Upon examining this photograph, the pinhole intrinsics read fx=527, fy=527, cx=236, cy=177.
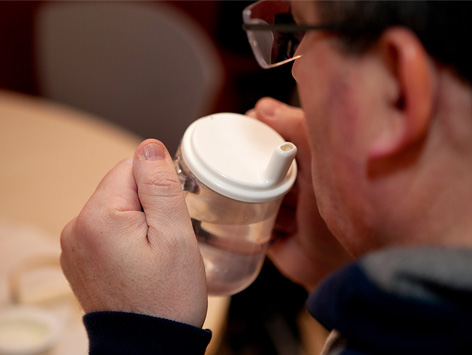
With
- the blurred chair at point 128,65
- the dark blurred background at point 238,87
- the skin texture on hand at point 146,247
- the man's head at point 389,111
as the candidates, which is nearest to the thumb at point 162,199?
the skin texture on hand at point 146,247

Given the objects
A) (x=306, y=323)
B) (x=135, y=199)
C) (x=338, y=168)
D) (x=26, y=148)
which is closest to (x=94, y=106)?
(x=26, y=148)

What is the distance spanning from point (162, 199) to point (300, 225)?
0.26 m

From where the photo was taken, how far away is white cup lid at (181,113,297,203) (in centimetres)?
55

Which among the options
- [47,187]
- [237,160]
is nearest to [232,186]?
[237,160]

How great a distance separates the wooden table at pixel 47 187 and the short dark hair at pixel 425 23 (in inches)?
19.7

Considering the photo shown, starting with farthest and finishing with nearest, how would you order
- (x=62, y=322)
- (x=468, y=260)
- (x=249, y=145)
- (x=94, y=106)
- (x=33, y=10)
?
(x=33, y=10)
(x=94, y=106)
(x=62, y=322)
(x=249, y=145)
(x=468, y=260)

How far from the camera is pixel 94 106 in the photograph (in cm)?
170

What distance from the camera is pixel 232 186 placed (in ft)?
1.81

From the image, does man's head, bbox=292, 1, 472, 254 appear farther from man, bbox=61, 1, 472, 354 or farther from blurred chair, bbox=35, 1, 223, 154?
blurred chair, bbox=35, 1, 223, 154

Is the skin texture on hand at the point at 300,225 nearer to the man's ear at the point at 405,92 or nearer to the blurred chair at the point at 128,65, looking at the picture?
the man's ear at the point at 405,92

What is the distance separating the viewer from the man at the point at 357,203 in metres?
0.39

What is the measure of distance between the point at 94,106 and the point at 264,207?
1218 millimetres

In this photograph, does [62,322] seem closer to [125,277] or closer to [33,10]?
[125,277]

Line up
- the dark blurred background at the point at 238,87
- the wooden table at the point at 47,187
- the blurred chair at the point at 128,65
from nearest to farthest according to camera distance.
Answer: the wooden table at the point at 47,187 < the blurred chair at the point at 128,65 < the dark blurred background at the point at 238,87
